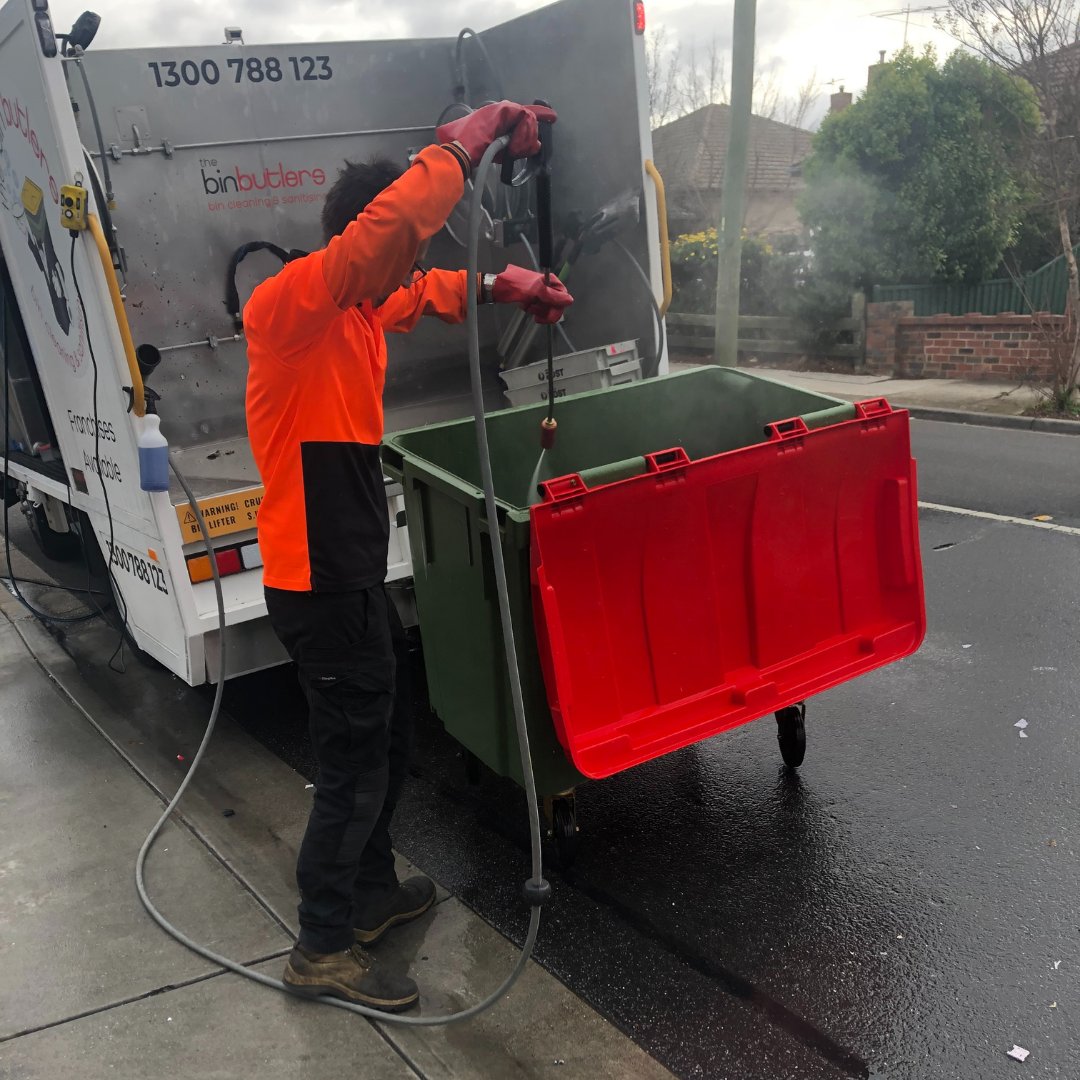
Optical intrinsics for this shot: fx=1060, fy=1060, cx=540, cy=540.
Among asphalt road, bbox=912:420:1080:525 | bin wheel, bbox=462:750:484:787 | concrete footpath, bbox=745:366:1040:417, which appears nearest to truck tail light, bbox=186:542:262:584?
bin wheel, bbox=462:750:484:787

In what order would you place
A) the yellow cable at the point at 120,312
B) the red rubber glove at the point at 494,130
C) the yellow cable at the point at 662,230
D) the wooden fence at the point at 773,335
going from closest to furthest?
the red rubber glove at the point at 494,130 < the yellow cable at the point at 120,312 < the yellow cable at the point at 662,230 < the wooden fence at the point at 773,335

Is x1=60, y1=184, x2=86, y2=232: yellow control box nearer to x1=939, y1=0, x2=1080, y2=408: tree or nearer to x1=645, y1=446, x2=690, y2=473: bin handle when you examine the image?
x1=645, y1=446, x2=690, y2=473: bin handle

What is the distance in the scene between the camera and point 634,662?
2957 millimetres

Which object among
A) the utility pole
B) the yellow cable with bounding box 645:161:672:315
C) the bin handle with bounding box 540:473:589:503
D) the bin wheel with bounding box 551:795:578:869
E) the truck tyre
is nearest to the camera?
the bin handle with bounding box 540:473:589:503

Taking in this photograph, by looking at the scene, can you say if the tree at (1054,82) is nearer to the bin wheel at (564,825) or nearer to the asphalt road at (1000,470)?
the asphalt road at (1000,470)

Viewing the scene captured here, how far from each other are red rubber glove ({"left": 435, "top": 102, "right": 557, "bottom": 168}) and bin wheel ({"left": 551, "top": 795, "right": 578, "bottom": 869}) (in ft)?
5.98

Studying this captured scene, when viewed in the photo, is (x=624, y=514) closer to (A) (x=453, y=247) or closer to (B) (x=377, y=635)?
(B) (x=377, y=635)

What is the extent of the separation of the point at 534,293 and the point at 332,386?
830mm

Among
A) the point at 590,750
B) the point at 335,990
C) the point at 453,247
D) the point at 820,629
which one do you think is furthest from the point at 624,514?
the point at 453,247

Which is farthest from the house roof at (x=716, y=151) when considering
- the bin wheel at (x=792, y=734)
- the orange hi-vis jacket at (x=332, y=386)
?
the orange hi-vis jacket at (x=332, y=386)

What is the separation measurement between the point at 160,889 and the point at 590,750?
4.72ft

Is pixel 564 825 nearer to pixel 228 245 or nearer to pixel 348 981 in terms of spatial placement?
pixel 348 981

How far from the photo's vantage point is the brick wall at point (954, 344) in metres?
11.6

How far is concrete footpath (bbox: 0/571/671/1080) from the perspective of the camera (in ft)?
8.33
